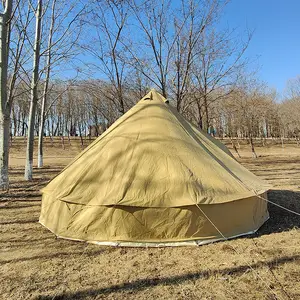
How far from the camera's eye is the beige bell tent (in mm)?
4598

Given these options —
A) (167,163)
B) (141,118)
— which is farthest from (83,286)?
(141,118)

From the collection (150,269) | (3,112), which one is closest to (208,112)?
(3,112)

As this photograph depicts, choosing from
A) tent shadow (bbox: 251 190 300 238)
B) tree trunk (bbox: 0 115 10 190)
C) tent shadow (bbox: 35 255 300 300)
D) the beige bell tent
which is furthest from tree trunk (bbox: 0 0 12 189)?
tent shadow (bbox: 251 190 300 238)

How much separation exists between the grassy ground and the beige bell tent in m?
0.23

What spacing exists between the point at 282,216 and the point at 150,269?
12.7ft

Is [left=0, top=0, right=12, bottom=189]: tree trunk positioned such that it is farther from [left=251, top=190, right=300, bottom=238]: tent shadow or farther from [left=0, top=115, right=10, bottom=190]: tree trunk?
[left=251, top=190, right=300, bottom=238]: tent shadow

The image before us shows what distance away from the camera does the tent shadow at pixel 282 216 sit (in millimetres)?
5449

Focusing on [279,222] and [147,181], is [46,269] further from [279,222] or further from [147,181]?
[279,222]

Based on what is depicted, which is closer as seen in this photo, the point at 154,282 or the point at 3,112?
the point at 154,282

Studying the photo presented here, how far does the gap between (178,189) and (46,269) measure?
2.27 meters

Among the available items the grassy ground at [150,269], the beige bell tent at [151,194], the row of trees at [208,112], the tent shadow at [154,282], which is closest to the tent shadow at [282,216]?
the grassy ground at [150,269]

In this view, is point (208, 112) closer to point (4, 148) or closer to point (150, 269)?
point (4, 148)

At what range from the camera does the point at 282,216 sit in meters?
6.34

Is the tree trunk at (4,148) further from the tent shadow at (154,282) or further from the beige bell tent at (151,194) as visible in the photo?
the tent shadow at (154,282)
